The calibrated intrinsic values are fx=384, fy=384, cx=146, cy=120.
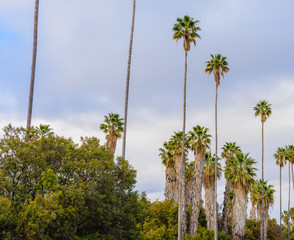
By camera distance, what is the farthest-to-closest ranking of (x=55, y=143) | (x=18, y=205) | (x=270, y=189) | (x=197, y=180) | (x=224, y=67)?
(x=270, y=189)
(x=197, y=180)
(x=224, y=67)
(x=55, y=143)
(x=18, y=205)

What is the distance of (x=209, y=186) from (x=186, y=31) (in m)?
26.8

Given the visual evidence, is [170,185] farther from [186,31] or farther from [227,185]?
[186,31]

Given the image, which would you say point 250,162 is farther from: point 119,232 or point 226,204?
point 119,232

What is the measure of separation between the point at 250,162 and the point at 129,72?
3328cm

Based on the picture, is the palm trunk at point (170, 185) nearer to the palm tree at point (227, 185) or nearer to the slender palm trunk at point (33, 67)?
the palm tree at point (227, 185)

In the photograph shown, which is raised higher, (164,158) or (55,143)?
(164,158)

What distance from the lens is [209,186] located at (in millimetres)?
61281

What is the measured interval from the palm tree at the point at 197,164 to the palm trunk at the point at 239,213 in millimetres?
6103

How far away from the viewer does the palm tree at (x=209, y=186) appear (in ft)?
193

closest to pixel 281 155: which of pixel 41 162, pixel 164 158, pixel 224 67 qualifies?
pixel 164 158

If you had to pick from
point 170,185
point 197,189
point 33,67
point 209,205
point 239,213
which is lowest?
point 239,213

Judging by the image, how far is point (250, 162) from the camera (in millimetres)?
61562

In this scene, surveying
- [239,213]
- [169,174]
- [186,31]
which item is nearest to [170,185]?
[169,174]

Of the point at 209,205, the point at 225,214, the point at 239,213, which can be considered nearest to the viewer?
the point at 209,205
